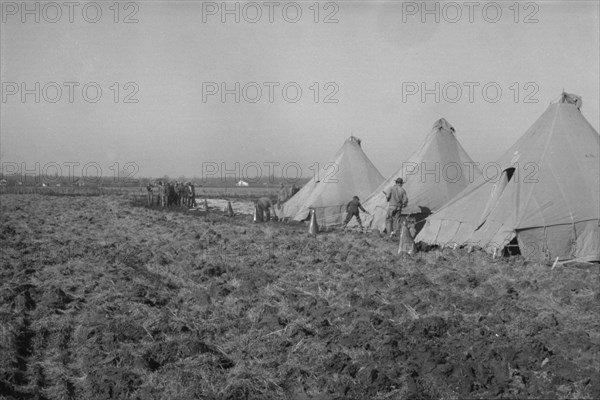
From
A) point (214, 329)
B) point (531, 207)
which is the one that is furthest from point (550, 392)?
point (531, 207)

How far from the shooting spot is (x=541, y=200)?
10914mm

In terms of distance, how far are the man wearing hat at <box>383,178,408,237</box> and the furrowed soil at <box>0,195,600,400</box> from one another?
3091mm

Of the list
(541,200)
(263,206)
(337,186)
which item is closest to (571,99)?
(541,200)

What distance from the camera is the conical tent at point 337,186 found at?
64.0ft

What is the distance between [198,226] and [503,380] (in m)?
14.6

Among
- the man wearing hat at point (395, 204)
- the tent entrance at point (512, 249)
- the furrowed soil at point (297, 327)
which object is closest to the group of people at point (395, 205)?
the man wearing hat at point (395, 204)

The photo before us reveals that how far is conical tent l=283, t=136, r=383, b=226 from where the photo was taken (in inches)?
768

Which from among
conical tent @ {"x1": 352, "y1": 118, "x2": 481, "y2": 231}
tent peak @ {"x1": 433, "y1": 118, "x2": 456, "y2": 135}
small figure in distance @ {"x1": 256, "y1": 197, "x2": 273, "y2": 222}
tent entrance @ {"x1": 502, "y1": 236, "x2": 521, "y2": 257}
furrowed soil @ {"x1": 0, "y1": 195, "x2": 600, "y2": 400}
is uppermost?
tent peak @ {"x1": 433, "y1": 118, "x2": 456, "y2": 135}

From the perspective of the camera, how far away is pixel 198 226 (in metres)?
18.4

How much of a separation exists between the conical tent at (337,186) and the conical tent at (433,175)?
235 cm

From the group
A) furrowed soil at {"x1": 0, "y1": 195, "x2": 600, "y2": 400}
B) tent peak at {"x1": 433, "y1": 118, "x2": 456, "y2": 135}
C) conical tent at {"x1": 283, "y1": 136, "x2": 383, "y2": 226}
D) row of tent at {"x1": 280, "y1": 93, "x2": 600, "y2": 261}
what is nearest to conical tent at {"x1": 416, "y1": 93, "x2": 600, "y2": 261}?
row of tent at {"x1": 280, "y1": 93, "x2": 600, "y2": 261}

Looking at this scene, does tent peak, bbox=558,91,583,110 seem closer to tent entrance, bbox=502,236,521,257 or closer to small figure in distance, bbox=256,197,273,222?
tent entrance, bbox=502,236,521,257

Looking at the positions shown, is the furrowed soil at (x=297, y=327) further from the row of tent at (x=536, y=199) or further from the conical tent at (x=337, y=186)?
the conical tent at (x=337, y=186)

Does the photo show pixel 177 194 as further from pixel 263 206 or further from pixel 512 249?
pixel 512 249
